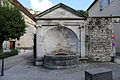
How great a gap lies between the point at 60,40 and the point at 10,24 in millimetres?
8644

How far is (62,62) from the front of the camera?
36.8 ft

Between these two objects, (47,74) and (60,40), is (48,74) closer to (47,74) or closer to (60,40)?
(47,74)

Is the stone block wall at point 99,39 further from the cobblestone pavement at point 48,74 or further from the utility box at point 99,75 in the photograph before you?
the utility box at point 99,75

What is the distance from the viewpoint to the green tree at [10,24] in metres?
19.3

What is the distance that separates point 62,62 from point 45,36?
321 centimetres

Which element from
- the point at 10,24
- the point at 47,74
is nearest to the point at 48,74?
the point at 47,74

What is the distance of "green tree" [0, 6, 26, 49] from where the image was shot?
19312mm

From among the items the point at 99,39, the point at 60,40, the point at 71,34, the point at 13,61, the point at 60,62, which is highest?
the point at 71,34

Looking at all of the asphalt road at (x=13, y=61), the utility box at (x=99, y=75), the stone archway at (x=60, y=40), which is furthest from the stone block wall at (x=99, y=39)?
the utility box at (x=99, y=75)

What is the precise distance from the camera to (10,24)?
64.3 ft

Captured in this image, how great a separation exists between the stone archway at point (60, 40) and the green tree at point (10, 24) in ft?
25.6

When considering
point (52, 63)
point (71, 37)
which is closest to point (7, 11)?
point (71, 37)

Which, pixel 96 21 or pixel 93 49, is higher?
pixel 96 21

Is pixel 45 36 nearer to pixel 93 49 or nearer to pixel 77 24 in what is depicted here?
pixel 77 24
